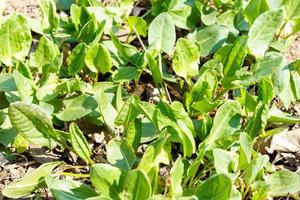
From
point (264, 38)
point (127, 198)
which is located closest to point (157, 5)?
point (264, 38)

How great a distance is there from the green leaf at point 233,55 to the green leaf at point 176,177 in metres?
0.54

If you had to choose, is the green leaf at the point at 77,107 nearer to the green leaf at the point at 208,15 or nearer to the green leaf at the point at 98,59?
the green leaf at the point at 98,59

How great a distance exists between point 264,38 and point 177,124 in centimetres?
58

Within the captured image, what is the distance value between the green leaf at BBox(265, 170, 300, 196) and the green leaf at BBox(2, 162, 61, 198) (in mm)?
692

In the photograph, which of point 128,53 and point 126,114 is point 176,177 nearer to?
point 126,114

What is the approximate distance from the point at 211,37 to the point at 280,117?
49 centimetres

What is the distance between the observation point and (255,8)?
2.51 m

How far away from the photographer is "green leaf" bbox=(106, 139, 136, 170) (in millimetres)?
1962

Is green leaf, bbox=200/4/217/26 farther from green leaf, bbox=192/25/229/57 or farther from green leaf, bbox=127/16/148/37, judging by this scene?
green leaf, bbox=127/16/148/37

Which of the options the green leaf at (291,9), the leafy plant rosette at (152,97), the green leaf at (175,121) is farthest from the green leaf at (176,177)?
the green leaf at (291,9)

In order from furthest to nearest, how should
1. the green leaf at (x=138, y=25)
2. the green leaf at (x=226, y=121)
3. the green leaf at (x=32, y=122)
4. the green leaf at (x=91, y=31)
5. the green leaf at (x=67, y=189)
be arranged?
the green leaf at (x=138, y=25) < the green leaf at (x=91, y=31) < the green leaf at (x=226, y=121) < the green leaf at (x=32, y=122) < the green leaf at (x=67, y=189)

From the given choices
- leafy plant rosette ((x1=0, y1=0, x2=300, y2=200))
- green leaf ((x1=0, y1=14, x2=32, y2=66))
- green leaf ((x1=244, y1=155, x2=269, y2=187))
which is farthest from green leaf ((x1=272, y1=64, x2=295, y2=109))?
green leaf ((x1=0, y1=14, x2=32, y2=66))

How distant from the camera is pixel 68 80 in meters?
2.24

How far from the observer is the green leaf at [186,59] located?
2318 mm
